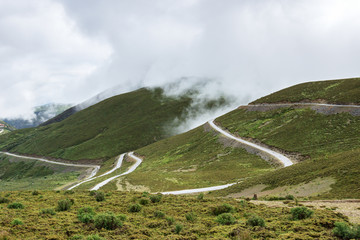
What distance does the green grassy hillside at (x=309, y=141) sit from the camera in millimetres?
29438

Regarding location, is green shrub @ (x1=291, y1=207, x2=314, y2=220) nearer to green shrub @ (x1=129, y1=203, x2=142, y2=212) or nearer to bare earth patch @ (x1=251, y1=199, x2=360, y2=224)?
bare earth patch @ (x1=251, y1=199, x2=360, y2=224)

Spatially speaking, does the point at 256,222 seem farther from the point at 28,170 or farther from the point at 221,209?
the point at 28,170

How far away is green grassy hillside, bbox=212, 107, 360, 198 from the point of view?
29.4 meters

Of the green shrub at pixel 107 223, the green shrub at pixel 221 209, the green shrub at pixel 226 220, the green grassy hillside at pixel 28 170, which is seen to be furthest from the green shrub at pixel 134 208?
the green grassy hillside at pixel 28 170

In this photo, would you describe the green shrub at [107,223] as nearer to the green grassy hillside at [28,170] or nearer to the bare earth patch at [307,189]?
the bare earth patch at [307,189]

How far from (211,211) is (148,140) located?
16466 cm

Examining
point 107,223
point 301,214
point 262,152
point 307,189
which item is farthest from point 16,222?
point 262,152

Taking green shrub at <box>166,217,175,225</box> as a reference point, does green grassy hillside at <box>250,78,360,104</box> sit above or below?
above

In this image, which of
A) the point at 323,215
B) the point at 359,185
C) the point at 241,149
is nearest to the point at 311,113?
the point at 241,149

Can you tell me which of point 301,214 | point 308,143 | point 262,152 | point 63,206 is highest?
point 63,206

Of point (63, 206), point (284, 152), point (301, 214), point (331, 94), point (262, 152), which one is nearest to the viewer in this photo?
point (301, 214)

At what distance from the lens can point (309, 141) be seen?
2395 inches

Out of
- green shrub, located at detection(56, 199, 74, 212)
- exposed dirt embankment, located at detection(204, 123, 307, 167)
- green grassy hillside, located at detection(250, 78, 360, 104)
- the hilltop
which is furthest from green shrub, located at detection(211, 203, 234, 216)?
green grassy hillside, located at detection(250, 78, 360, 104)

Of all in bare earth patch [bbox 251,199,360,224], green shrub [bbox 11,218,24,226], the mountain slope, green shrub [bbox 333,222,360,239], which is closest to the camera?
green shrub [bbox 333,222,360,239]
